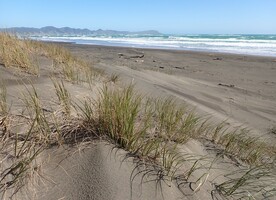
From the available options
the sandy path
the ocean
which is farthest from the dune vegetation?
the ocean

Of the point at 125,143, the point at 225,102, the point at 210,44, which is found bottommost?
the point at 210,44

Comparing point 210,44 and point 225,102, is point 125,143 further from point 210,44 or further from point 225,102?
point 210,44

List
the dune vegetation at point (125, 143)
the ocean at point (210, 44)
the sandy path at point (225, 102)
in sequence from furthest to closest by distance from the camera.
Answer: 1. the ocean at point (210, 44)
2. the sandy path at point (225, 102)
3. the dune vegetation at point (125, 143)

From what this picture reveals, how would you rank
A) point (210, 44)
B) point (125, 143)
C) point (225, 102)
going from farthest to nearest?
point (210, 44), point (225, 102), point (125, 143)

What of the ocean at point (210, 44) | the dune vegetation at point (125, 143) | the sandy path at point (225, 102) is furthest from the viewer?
the ocean at point (210, 44)

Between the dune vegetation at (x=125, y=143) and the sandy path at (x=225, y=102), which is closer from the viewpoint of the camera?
the dune vegetation at (x=125, y=143)

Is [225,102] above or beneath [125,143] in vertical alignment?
beneath

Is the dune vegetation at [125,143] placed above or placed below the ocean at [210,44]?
above

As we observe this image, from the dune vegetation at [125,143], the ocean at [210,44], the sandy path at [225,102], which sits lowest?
the ocean at [210,44]

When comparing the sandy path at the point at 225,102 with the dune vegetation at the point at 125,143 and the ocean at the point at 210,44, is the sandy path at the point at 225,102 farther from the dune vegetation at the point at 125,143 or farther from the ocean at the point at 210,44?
the ocean at the point at 210,44

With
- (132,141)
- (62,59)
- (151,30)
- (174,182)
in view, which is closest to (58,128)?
(132,141)

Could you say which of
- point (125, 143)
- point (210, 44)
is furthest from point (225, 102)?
point (210, 44)

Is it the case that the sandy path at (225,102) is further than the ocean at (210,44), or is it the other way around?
the ocean at (210,44)

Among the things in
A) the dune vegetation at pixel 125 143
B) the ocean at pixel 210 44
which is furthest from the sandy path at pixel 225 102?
the ocean at pixel 210 44
